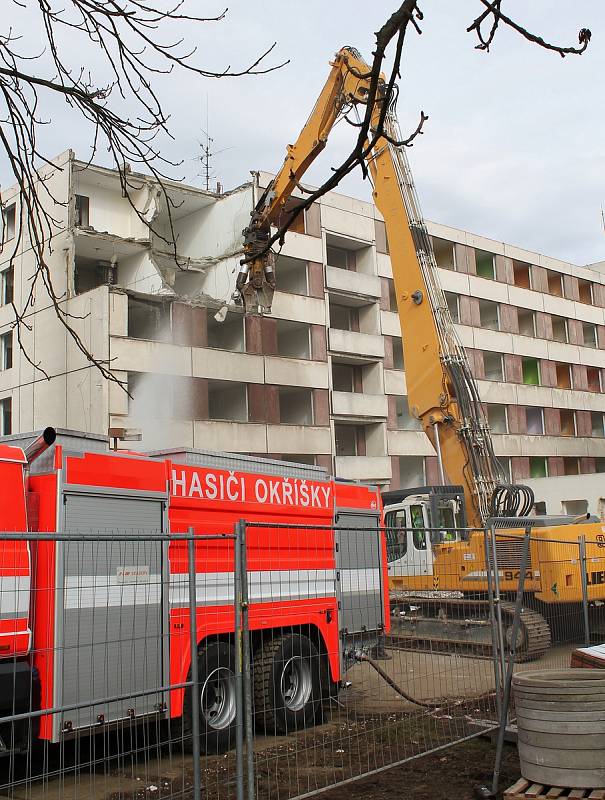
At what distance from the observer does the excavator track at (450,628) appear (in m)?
7.48

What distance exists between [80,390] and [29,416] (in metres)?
2.88

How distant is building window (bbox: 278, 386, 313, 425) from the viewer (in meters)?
32.8

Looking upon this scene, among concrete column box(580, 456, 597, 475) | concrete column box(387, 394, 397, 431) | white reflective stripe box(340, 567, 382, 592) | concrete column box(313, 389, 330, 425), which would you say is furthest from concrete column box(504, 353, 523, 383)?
white reflective stripe box(340, 567, 382, 592)

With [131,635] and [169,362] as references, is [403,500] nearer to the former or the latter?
[131,635]

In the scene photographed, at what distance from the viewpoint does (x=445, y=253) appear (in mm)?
40844

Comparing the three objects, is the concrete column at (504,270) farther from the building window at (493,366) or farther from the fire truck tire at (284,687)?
the fire truck tire at (284,687)

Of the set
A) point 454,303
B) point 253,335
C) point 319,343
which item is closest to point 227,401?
point 253,335

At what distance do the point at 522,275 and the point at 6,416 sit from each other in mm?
27888

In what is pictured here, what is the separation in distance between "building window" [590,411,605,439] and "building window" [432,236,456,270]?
12.9 metres

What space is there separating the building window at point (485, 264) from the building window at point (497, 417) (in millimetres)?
6462

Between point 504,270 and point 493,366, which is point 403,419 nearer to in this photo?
point 493,366

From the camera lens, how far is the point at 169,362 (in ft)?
92.7

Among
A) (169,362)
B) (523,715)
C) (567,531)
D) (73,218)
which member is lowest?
(523,715)

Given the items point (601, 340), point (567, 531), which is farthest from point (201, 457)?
point (601, 340)
